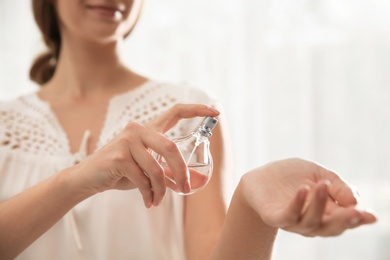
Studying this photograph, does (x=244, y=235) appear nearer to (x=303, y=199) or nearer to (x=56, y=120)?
(x=303, y=199)

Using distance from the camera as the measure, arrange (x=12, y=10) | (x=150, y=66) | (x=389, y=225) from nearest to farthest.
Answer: (x=389, y=225), (x=150, y=66), (x=12, y=10)

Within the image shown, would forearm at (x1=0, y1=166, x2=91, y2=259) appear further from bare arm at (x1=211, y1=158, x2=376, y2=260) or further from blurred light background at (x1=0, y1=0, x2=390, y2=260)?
blurred light background at (x1=0, y1=0, x2=390, y2=260)

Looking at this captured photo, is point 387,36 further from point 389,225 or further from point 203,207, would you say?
point 203,207

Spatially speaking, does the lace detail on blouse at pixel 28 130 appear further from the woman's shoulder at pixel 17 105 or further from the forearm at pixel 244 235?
the forearm at pixel 244 235

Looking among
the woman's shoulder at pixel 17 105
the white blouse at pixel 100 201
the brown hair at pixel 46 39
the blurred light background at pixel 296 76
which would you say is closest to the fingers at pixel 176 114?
the white blouse at pixel 100 201

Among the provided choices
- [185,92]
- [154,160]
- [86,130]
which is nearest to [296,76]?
[185,92]

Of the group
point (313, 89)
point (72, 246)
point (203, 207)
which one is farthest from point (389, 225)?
point (72, 246)

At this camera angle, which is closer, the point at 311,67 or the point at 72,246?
the point at 72,246
